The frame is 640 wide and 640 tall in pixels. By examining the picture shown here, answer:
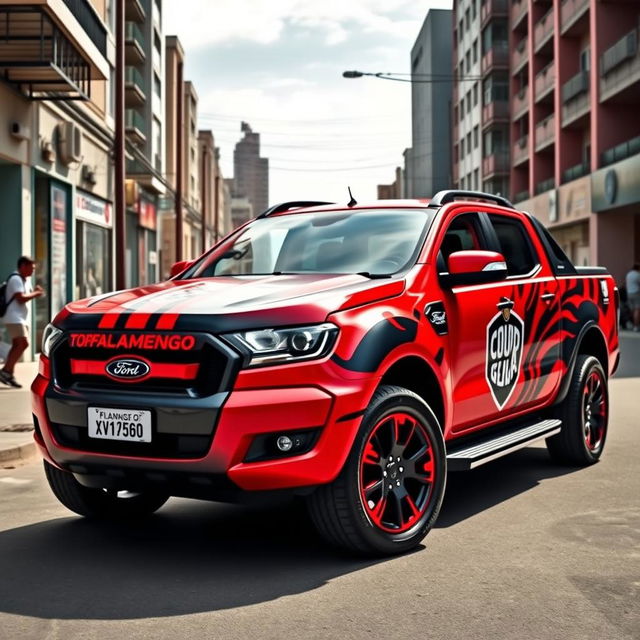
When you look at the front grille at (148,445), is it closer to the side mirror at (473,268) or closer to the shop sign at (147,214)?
the side mirror at (473,268)

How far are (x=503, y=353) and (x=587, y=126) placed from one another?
3543cm

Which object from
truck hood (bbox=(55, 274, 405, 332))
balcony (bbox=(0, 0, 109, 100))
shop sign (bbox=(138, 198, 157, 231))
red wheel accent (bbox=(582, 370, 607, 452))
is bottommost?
red wheel accent (bbox=(582, 370, 607, 452))

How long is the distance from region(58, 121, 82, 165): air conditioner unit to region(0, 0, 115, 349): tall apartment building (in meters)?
0.02

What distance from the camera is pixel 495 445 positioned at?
5578mm

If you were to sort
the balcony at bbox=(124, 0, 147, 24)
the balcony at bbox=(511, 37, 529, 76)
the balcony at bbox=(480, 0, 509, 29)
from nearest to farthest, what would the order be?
the balcony at bbox=(124, 0, 147, 24), the balcony at bbox=(511, 37, 529, 76), the balcony at bbox=(480, 0, 509, 29)

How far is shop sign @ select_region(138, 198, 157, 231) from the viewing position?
37.8m

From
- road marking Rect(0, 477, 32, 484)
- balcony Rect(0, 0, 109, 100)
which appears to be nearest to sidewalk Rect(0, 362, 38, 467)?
road marking Rect(0, 477, 32, 484)

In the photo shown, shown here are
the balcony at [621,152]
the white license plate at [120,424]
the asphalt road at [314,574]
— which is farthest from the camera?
the balcony at [621,152]

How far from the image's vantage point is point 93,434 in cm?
448

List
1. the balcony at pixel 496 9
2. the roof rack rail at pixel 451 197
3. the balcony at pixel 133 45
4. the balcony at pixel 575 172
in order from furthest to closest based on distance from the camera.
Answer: the balcony at pixel 496 9
the balcony at pixel 133 45
the balcony at pixel 575 172
the roof rack rail at pixel 451 197

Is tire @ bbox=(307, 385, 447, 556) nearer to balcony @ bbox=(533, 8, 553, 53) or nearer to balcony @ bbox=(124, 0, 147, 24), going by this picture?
balcony @ bbox=(124, 0, 147, 24)

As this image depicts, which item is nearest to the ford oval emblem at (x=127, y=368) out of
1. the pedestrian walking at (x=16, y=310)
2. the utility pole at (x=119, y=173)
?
the pedestrian walking at (x=16, y=310)

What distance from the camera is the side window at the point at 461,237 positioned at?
18.6 feet

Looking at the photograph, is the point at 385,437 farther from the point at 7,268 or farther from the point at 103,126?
the point at 103,126
